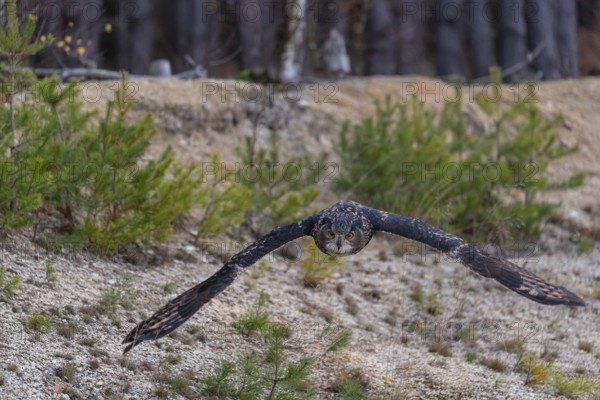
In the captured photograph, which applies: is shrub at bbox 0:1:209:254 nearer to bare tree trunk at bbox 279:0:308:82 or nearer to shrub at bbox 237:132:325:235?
shrub at bbox 237:132:325:235

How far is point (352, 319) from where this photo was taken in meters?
10.3

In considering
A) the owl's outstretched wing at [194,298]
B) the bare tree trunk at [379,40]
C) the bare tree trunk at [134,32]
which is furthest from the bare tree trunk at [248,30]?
the owl's outstretched wing at [194,298]

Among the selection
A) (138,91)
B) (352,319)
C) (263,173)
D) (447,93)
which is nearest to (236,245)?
(263,173)

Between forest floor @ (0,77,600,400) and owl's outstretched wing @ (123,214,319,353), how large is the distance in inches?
23.9

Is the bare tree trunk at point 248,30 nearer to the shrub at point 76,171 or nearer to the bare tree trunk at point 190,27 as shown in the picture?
the bare tree trunk at point 190,27

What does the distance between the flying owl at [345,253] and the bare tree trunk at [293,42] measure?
6.58m

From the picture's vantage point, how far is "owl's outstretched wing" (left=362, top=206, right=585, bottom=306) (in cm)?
736

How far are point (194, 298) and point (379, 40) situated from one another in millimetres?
16313

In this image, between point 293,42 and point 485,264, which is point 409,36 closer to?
point 293,42

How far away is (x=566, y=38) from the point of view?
2338cm

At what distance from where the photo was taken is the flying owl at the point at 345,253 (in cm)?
733

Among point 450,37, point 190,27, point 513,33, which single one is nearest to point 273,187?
point 190,27

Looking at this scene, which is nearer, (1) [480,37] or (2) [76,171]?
(2) [76,171]

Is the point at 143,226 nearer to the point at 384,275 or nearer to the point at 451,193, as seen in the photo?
the point at 384,275
